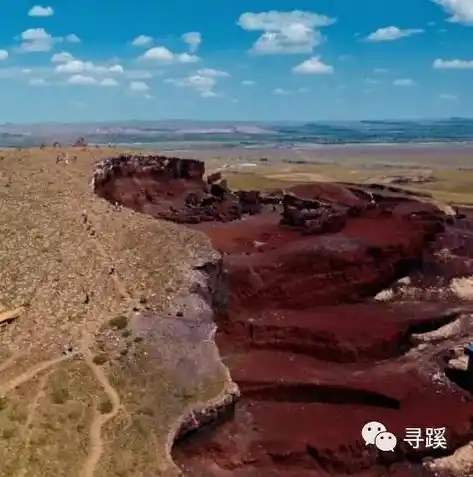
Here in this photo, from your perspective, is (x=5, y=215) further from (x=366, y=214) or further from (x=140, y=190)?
(x=366, y=214)

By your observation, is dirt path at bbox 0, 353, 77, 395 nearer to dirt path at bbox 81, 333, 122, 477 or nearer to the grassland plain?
the grassland plain

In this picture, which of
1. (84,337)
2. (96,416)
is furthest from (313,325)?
(96,416)

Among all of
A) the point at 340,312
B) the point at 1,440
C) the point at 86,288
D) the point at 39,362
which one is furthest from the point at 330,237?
the point at 1,440

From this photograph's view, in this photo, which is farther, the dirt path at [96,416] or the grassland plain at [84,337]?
the grassland plain at [84,337]

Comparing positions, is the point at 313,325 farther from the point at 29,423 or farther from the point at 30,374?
the point at 29,423

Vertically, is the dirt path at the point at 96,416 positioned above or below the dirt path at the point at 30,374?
below

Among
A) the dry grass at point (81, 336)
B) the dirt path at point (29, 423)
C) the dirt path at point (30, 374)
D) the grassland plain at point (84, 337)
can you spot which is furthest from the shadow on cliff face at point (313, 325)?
the dirt path at point (30, 374)

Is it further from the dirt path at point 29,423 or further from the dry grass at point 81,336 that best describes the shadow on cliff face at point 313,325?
the dirt path at point 29,423
